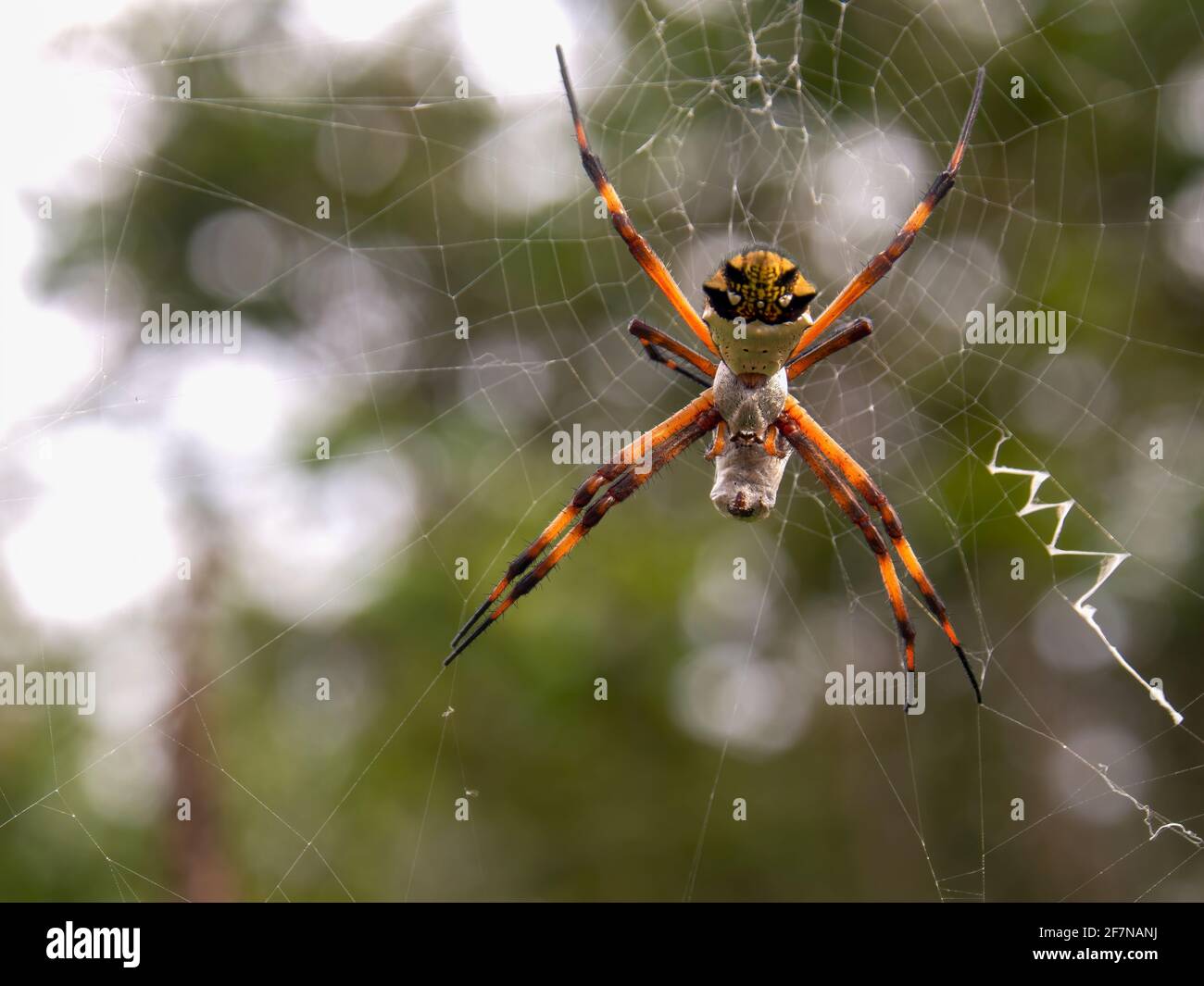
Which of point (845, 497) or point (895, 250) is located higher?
point (895, 250)

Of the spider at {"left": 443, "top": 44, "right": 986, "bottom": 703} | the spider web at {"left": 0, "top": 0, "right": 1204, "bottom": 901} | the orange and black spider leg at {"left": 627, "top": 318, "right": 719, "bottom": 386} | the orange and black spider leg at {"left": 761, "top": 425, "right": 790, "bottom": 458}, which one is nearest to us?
the spider at {"left": 443, "top": 44, "right": 986, "bottom": 703}

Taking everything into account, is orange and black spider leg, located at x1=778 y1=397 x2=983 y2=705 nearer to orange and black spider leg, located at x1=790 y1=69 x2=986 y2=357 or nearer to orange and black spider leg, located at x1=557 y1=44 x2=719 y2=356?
orange and black spider leg, located at x1=790 y1=69 x2=986 y2=357

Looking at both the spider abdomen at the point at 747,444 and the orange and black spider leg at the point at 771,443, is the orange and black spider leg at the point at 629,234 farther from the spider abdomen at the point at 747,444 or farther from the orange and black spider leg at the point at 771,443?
the orange and black spider leg at the point at 771,443

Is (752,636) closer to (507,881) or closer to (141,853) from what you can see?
(507,881)

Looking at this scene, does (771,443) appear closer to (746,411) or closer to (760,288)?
(746,411)

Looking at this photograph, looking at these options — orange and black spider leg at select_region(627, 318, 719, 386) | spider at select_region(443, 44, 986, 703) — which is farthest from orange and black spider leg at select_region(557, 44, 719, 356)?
orange and black spider leg at select_region(627, 318, 719, 386)

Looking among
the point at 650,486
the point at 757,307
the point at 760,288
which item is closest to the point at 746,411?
the point at 757,307
